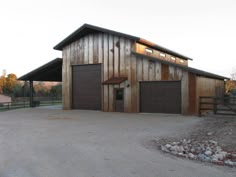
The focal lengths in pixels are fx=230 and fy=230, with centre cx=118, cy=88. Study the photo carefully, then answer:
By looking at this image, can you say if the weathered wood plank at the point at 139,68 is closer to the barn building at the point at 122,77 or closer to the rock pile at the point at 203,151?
the barn building at the point at 122,77

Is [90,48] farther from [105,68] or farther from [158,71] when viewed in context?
[158,71]

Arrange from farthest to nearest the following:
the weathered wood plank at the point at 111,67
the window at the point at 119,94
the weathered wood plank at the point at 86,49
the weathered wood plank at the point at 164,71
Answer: the weathered wood plank at the point at 86,49
the weathered wood plank at the point at 111,67
the window at the point at 119,94
the weathered wood plank at the point at 164,71

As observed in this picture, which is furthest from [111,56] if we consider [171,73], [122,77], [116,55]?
[171,73]

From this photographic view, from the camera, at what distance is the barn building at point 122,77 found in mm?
15653

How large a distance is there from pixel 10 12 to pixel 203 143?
47.1 feet

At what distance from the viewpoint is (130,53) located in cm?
1727

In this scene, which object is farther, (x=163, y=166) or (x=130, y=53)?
(x=130, y=53)

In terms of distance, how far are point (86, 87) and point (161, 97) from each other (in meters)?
6.74

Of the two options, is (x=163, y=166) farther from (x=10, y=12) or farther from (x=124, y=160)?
(x=10, y=12)

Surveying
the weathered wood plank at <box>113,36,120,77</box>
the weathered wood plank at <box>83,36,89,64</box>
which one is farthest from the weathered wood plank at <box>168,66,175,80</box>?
the weathered wood plank at <box>83,36,89,64</box>

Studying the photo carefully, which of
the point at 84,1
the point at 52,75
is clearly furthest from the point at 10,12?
the point at 52,75

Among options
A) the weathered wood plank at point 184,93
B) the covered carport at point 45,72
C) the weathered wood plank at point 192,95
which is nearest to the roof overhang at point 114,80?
the weathered wood plank at point 184,93

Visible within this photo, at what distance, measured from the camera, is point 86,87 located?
775 inches

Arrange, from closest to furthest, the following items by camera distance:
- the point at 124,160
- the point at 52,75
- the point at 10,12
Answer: the point at 124,160 < the point at 10,12 < the point at 52,75
